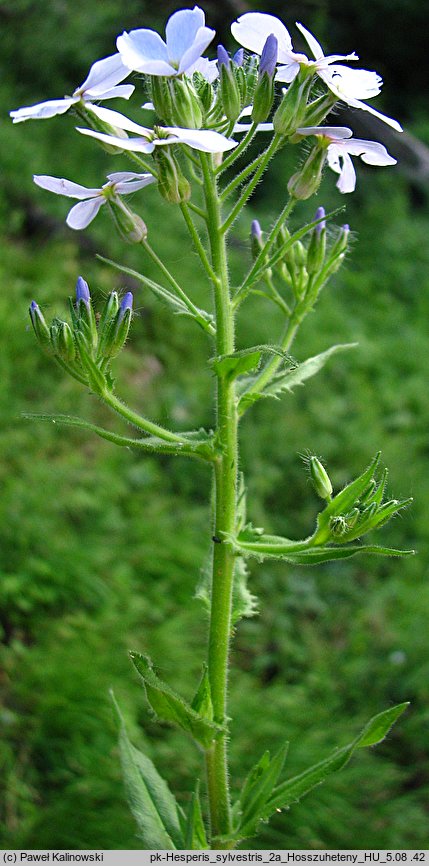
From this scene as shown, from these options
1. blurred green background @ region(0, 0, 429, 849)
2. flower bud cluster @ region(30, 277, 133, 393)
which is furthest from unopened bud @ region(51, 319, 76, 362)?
blurred green background @ region(0, 0, 429, 849)

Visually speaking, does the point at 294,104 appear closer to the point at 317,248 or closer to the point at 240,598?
the point at 317,248

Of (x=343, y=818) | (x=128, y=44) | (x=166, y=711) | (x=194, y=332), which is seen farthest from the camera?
(x=194, y=332)

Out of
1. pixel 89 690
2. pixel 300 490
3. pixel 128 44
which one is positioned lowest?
pixel 89 690

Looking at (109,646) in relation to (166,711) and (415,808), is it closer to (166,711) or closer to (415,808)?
(415,808)

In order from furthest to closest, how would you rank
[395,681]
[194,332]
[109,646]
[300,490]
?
[194,332], [300,490], [395,681], [109,646]

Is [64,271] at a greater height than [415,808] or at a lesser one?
greater

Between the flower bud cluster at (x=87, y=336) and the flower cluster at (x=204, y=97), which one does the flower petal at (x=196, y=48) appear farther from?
the flower bud cluster at (x=87, y=336)

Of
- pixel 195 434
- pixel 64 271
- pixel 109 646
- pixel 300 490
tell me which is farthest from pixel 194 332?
pixel 195 434

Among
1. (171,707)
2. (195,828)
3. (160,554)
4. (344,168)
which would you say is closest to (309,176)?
(344,168)
